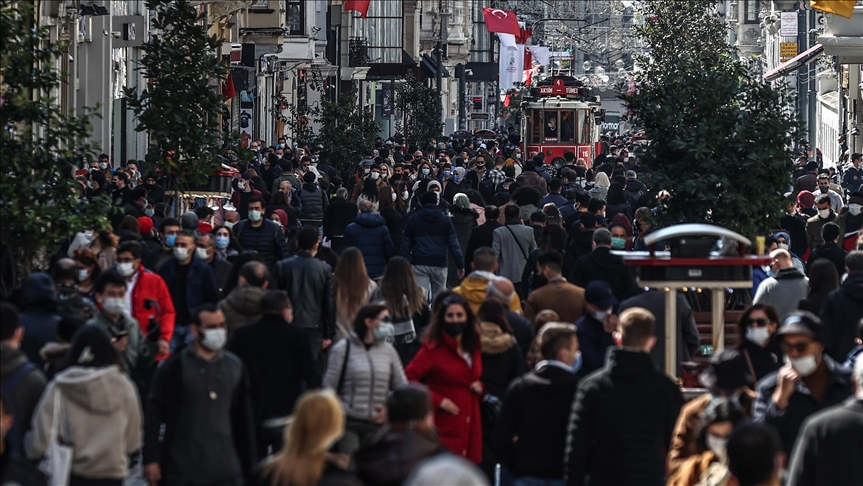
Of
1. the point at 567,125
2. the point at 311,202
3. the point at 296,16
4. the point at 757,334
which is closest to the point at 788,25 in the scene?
the point at 567,125

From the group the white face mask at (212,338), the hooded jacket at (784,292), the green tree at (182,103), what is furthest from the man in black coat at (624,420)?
the green tree at (182,103)

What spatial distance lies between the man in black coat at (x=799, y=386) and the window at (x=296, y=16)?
4261 centimetres

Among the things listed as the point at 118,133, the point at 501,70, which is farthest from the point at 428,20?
the point at 118,133

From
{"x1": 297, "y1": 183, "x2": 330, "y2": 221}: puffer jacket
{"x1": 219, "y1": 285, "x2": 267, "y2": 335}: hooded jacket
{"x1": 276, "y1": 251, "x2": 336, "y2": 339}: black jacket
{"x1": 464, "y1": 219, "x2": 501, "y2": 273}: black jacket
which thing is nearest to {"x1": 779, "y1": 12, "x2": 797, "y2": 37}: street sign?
{"x1": 297, "y1": 183, "x2": 330, "y2": 221}: puffer jacket

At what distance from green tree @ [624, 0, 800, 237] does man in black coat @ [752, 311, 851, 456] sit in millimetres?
7382

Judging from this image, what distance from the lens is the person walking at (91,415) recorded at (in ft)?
26.2

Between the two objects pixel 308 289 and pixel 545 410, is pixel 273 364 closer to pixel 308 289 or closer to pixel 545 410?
pixel 545 410

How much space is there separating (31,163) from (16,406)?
3.91m

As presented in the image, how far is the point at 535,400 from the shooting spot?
339 inches

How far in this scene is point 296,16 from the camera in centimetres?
5006

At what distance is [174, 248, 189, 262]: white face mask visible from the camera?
1270 centimetres

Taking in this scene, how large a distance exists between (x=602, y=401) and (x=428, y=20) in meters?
88.3

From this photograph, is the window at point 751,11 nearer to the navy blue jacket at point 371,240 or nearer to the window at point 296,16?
the window at point 296,16

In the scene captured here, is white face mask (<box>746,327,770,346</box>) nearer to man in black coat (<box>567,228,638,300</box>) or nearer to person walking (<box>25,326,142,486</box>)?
person walking (<box>25,326,142,486</box>)
